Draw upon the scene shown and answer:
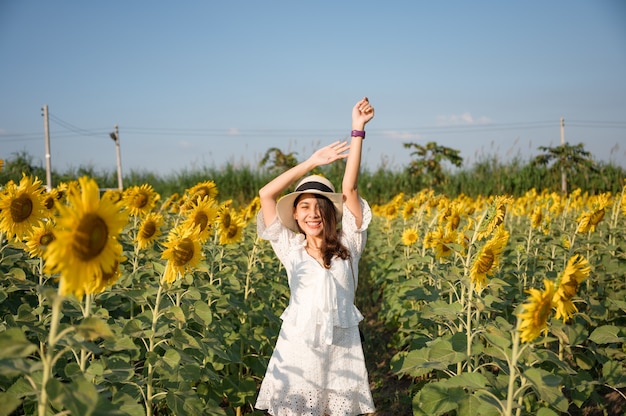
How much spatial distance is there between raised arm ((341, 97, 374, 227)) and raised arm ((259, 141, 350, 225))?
0.08m

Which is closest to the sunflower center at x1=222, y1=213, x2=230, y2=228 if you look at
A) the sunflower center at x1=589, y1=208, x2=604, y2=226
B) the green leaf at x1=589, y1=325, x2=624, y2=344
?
the green leaf at x1=589, y1=325, x2=624, y2=344

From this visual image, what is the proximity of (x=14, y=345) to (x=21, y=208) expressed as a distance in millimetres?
1847

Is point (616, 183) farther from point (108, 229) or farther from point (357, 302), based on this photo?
point (108, 229)

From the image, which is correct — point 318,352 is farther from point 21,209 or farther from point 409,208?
point 409,208

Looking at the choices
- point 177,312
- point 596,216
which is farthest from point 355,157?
point 596,216

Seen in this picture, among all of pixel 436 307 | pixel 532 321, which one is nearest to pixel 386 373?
pixel 436 307

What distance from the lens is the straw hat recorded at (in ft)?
10.3

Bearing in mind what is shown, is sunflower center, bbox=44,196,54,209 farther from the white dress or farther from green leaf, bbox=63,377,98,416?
green leaf, bbox=63,377,98,416

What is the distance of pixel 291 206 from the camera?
3.29m

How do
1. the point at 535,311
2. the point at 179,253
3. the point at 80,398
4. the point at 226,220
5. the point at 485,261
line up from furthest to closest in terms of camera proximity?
the point at 226,220
the point at 485,261
the point at 179,253
the point at 535,311
the point at 80,398

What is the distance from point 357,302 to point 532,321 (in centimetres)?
578

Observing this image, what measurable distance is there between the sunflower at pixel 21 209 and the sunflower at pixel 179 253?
3.11 ft

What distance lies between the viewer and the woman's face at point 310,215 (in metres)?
3.12

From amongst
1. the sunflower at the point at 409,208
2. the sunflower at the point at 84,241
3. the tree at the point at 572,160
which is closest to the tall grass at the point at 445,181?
the tree at the point at 572,160
